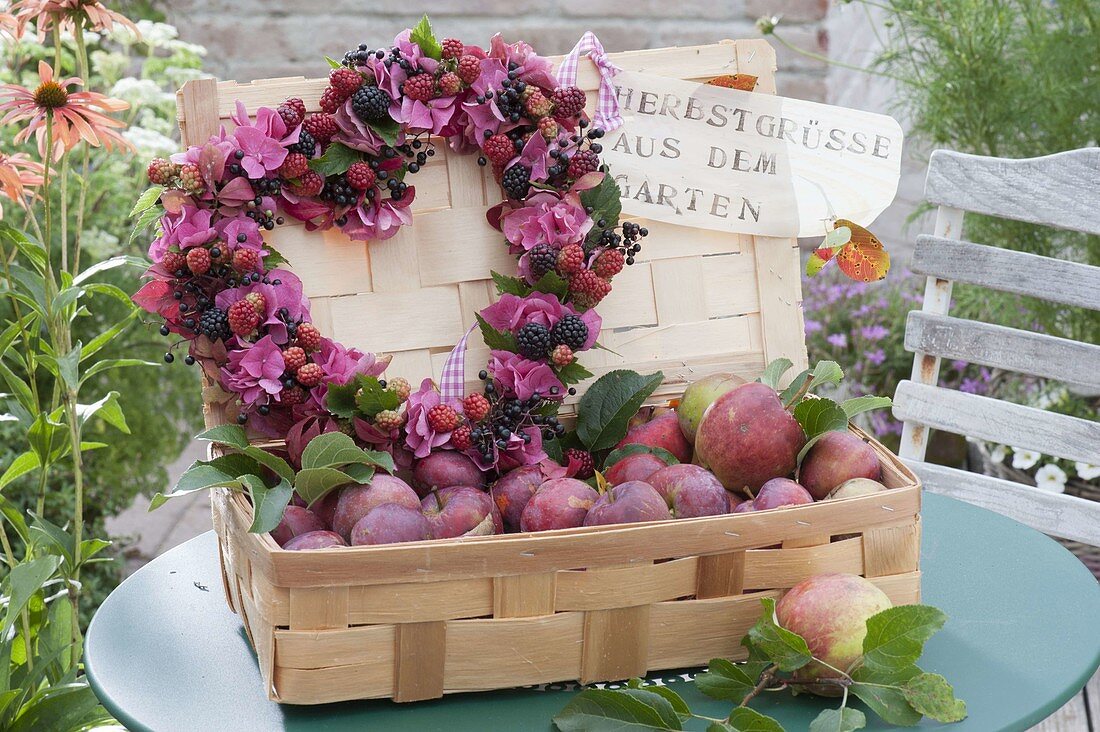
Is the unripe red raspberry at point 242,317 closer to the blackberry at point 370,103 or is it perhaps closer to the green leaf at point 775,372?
the blackberry at point 370,103

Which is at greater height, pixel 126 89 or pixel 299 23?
pixel 299 23

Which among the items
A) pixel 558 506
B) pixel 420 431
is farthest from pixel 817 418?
pixel 420 431

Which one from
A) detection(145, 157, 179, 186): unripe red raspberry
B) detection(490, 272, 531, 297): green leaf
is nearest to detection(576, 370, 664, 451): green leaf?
detection(490, 272, 531, 297): green leaf

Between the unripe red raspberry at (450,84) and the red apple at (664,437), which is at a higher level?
→ the unripe red raspberry at (450,84)

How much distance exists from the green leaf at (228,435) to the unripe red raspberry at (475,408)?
0.66ft

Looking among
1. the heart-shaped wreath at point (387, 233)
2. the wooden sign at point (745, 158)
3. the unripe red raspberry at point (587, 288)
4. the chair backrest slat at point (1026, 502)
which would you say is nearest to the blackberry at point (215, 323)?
the heart-shaped wreath at point (387, 233)

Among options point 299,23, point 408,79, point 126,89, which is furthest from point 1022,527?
point 299,23

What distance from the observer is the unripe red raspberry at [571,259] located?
42.3 inches

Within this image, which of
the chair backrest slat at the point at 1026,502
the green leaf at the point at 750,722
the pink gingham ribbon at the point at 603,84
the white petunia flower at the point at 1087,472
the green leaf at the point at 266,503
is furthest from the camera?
the white petunia flower at the point at 1087,472

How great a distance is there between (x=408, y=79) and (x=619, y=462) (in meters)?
0.42

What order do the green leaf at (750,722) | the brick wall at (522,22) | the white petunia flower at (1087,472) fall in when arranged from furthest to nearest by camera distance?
the brick wall at (522,22) < the white petunia flower at (1087,472) < the green leaf at (750,722)

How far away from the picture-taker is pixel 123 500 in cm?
227

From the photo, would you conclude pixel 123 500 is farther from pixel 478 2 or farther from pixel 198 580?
pixel 478 2

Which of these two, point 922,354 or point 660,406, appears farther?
point 922,354
